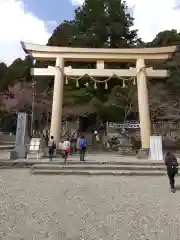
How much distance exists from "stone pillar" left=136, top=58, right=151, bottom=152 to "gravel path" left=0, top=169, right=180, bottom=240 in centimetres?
775

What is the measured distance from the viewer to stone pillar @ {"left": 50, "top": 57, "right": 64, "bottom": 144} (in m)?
17.0

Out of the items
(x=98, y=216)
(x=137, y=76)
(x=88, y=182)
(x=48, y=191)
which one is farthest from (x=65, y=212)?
(x=137, y=76)

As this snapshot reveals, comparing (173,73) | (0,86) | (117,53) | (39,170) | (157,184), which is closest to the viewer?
(157,184)

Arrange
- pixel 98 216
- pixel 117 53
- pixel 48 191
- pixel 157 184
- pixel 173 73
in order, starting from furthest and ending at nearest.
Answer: pixel 173 73 → pixel 117 53 → pixel 157 184 → pixel 48 191 → pixel 98 216

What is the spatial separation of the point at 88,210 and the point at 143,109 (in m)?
12.3

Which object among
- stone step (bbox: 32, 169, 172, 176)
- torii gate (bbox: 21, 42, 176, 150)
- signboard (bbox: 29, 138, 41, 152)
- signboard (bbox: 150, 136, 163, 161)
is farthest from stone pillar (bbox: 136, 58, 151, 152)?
signboard (bbox: 29, 138, 41, 152)

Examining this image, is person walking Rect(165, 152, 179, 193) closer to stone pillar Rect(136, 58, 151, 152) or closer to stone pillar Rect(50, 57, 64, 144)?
stone pillar Rect(136, 58, 151, 152)

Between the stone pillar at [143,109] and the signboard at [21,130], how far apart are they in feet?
22.2

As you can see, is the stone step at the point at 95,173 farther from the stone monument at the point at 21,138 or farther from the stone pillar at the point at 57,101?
the stone pillar at the point at 57,101

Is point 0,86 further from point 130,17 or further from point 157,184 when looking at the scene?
point 157,184

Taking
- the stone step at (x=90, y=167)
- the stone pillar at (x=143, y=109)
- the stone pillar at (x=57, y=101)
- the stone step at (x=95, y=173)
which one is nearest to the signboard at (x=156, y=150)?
the stone pillar at (x=143, y=109)

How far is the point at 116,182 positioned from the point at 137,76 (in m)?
10.0

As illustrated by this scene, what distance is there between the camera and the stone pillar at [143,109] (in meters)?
17.1

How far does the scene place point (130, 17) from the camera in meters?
32.7
